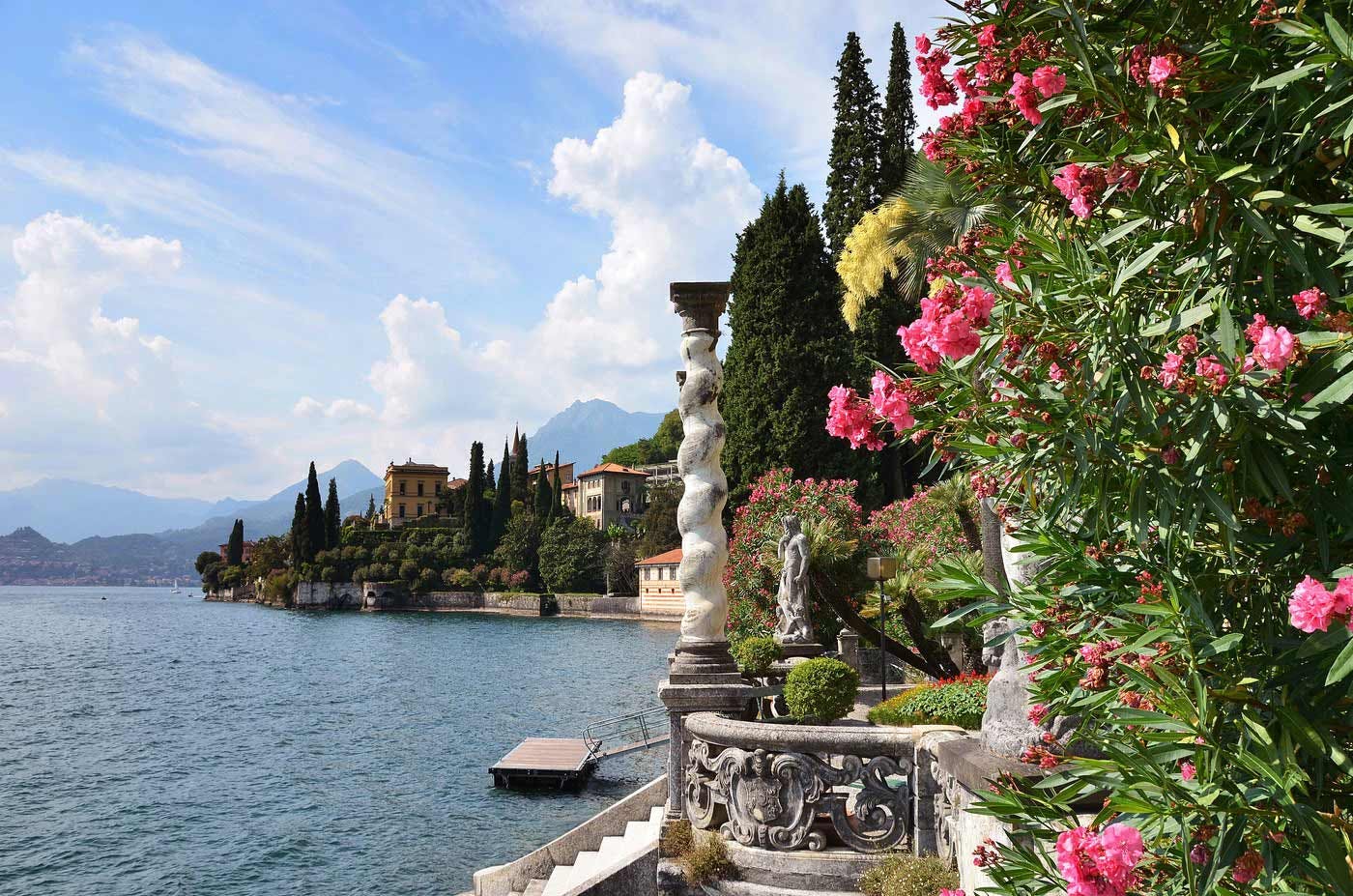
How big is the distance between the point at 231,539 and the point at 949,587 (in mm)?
157052

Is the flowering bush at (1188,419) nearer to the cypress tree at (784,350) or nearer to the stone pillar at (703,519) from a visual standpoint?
the stone pillar at (703,519)

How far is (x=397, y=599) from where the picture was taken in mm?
103688

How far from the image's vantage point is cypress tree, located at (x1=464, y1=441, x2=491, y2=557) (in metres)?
103

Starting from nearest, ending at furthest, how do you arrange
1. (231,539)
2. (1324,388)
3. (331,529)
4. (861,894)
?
1. (1324,388)
2. (861,894)
3. (331,529)
4. (231,539)

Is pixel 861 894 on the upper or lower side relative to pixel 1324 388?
lower

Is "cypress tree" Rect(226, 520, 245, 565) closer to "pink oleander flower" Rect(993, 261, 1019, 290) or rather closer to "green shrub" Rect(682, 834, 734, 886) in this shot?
"green shrub" Rect(682, 834, 734, 886)

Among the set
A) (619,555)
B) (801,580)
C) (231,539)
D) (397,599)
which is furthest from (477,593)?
(801,580)

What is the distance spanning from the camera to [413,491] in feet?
442

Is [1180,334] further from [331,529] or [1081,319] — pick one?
[331,529]

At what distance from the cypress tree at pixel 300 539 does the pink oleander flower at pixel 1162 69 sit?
113 m

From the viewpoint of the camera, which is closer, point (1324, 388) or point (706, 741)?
point (1324, 388)

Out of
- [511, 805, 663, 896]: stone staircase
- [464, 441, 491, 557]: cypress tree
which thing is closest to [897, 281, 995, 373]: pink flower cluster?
[511, 805, 663, 896]: stone staircase

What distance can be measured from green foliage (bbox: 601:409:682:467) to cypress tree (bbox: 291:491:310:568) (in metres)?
40.4

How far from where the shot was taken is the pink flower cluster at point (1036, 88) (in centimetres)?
260
